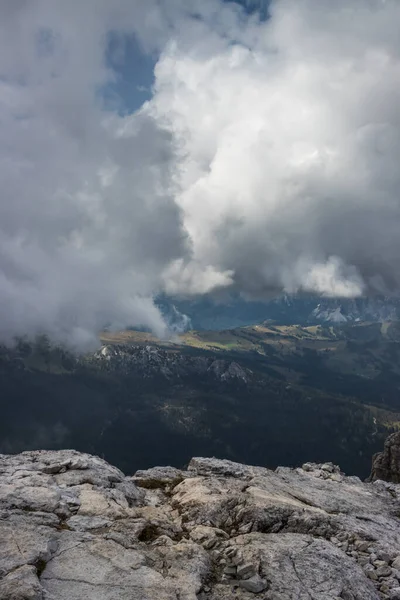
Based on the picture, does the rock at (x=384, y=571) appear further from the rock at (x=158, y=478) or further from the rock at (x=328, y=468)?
the rock at (x=328, y=468)

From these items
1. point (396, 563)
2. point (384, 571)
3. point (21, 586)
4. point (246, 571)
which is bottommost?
point (21, 586)

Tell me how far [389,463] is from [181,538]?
297 ft

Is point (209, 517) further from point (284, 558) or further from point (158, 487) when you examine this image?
point (158, 487)

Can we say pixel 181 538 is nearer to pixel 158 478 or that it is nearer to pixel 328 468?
pixel 158 478

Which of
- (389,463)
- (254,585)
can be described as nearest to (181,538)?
(254,585)

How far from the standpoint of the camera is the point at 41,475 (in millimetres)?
30219

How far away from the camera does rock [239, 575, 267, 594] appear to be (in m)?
18.6

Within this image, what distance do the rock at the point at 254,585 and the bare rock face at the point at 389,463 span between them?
7891 centimetres

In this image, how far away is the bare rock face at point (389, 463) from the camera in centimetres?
8769

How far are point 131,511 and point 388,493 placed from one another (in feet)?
95.8

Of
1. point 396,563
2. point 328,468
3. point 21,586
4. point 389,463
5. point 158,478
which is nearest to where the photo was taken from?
point 21,586

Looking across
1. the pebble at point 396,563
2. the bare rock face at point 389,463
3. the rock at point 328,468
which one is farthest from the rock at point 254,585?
the bare rock face at point 389,463

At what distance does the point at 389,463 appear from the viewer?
93812 mm

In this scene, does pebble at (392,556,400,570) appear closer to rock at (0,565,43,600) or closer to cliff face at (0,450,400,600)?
A: cliff face at (0,450,400,600)
